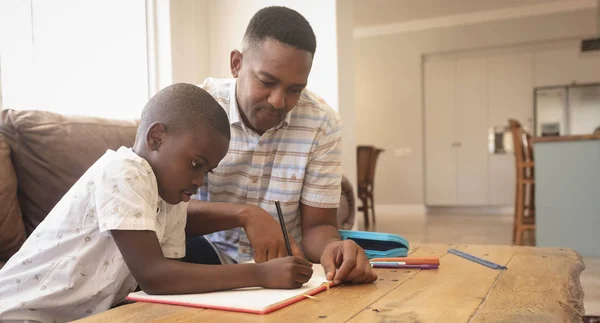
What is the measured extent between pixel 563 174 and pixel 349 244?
3.62 m

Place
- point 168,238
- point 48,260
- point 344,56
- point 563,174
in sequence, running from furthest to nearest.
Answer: point 563,174, point 344,56, point 168,238, point 48,260

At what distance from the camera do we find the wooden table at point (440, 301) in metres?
0.74

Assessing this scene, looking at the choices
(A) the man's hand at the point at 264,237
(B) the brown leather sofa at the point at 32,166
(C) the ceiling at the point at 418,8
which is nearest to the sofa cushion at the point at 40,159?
(B) the brown leather sofa at the point at 32,166

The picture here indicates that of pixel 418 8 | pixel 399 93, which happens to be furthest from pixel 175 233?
pixel 399 93

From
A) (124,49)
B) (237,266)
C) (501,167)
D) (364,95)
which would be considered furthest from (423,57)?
(237,266)

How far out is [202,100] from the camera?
3.42ft

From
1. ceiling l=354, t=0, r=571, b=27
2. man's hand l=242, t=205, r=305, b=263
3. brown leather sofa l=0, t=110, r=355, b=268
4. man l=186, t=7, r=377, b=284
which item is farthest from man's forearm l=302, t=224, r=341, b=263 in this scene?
ceiling l=354, t=0, r=571, b=27

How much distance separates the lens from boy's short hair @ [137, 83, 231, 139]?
1.01 m

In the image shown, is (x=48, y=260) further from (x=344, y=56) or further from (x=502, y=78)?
(x=502, y=78)

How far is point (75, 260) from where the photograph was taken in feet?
3.20

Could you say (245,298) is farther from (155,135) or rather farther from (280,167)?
(280,167)

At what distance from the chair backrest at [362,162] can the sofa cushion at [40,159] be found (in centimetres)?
494

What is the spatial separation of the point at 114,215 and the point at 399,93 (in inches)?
297

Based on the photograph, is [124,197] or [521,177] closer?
[124,197]
